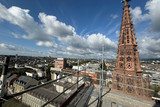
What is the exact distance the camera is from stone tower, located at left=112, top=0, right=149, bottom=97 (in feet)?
29.8

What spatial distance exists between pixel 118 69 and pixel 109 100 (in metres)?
7.60

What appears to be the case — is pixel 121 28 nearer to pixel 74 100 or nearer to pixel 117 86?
pixel 117 86

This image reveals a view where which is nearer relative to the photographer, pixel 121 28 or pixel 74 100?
pixel 74 100

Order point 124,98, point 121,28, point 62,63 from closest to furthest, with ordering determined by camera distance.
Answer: point 124,98, point 121,28, point 62,63

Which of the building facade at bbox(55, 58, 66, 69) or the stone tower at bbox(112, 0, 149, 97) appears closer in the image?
the stone tower at bbox(112, 0, 149, 97)

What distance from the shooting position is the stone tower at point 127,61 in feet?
29.8

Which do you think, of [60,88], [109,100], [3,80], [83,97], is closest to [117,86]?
[109,100]

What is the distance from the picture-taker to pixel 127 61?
9.79m

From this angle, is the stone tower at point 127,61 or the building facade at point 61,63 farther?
the building facade at point 61,63

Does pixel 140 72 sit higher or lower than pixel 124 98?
higher

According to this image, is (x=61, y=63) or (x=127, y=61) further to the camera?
(x=61, y=63)

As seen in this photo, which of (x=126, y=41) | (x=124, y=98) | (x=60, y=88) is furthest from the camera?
(x=60, y=88)

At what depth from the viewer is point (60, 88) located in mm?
25406

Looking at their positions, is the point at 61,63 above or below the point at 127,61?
below
